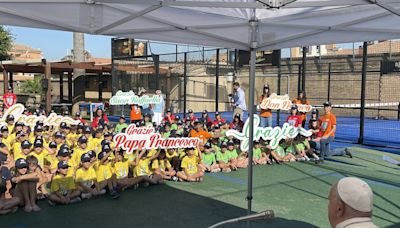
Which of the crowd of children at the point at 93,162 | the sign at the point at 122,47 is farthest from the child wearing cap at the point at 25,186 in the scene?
the sign at the point at 122,47

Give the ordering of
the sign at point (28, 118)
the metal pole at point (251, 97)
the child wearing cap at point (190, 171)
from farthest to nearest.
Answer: the sign at point (28, 118) < the child wearing cap at point (190, 171) < the metal pole at point (251, 97)

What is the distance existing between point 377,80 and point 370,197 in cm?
2647

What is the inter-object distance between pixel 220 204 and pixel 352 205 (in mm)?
5303

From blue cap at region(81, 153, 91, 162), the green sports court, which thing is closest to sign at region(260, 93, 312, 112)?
the green sports court

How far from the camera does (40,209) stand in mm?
6781

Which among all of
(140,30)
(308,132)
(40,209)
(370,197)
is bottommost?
(40,209)

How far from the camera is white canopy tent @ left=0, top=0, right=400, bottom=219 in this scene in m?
3.98

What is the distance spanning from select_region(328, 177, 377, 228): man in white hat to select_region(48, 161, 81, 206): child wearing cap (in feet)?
19.8

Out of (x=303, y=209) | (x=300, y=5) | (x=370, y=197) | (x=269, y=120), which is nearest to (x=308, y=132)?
(x=269, y=120)

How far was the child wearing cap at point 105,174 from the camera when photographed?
7.74 metres

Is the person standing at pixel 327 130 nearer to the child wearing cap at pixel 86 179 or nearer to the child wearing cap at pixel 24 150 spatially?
the child wearing cap at pixel 86 179

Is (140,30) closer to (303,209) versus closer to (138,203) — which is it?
(138,203)

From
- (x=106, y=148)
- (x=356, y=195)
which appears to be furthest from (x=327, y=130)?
(x=356, y=195)

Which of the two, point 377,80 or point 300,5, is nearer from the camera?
point 300,5
